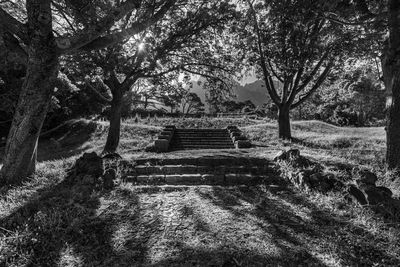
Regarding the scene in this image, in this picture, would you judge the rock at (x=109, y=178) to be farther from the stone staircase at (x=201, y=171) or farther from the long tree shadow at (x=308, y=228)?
the long tree shadow at (x=308, y=228)

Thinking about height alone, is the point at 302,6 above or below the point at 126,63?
above

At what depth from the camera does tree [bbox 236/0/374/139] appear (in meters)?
6.66

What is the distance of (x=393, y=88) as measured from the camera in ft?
18.5

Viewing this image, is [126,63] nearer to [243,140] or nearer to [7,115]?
[243,140]

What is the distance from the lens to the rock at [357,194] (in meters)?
3.92

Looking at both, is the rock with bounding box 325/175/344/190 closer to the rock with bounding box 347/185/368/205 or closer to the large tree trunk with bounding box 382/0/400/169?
the rock with bounding box 347/185/368/205

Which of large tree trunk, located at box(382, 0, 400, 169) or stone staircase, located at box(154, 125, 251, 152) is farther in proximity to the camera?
stone staircase, located at box(154, 125, 251, 152)

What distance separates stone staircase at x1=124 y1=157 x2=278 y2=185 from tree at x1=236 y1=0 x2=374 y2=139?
14.8ft

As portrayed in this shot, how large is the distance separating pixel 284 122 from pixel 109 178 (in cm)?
1054

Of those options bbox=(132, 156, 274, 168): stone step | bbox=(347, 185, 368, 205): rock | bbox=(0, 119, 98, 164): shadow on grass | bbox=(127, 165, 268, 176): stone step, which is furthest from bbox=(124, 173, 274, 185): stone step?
bbox=(0, 119, 98, 164): shadow on grass

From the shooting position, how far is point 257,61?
11.8 meters

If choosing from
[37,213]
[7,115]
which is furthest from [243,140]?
[7,115]

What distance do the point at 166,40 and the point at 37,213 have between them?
7701 mm

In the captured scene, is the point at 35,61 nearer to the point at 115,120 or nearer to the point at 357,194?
the point at 115,120
